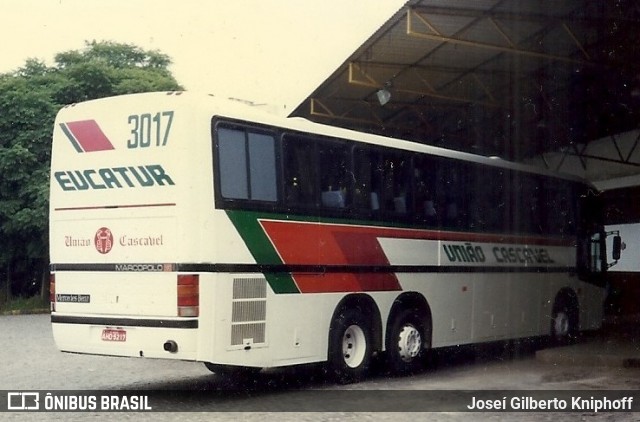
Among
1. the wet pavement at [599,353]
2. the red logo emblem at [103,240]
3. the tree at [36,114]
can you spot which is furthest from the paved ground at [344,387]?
the tree at [36,114]

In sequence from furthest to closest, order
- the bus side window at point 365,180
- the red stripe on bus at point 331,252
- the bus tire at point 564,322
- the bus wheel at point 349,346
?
the bus tire at point 564,322, the bus side window at point 365,180, the bus wheel at point 349,346, the red stripe on bus at point 331,252

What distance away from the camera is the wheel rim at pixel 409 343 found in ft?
41.1

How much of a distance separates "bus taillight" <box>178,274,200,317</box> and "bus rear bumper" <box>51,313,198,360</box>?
8cm

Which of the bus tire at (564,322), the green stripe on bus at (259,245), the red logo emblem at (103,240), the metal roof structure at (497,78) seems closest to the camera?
the green stripe on bus at (259,245)

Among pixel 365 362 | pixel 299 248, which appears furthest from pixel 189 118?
pixel 365 362

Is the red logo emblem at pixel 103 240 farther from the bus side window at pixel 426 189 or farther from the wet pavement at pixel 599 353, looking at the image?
the wet pavement at pixel 599 353

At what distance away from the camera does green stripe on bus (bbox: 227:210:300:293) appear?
33.0 ft

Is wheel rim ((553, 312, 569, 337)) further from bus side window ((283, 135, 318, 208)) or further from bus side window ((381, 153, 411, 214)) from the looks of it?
bus side window ((283, 135, 318, 208))

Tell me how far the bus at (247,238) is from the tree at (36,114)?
55.6 ft

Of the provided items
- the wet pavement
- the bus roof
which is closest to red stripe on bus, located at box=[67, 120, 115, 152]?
the bus roof

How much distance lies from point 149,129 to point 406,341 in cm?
460

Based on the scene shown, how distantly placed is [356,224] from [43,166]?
19.3 metres

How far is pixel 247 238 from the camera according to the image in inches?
399

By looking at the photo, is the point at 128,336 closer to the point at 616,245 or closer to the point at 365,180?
the point at 365,180
